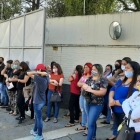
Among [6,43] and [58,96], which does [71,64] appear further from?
[6,43]

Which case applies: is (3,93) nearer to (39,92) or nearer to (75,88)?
(75,88)

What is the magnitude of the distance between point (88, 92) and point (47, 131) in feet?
6.09

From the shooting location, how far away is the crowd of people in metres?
3.73

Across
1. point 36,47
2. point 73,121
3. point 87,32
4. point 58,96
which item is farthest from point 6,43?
point 73,121

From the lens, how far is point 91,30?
765 cm

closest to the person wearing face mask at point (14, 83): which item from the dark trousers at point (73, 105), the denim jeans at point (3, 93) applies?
the denim jeans at point (3, 93)

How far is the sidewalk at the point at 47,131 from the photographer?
532 centimetres

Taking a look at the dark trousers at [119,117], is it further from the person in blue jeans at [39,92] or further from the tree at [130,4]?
the tree at [130,4]

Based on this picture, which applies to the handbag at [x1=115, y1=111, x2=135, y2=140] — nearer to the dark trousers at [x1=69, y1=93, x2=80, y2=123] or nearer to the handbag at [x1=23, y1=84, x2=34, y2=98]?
the dark trousers at [x1=69, y1=93, x2=80, y2=123]

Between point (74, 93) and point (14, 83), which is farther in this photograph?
point (14, 83)

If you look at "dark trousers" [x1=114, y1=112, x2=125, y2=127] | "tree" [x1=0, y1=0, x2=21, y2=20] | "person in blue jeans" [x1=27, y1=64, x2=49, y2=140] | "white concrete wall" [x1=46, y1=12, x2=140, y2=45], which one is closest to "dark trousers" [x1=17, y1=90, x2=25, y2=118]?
"person in blue jeans" [x1=27, y1=64, x2=49, y2=140]

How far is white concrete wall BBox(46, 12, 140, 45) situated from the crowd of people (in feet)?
3.84

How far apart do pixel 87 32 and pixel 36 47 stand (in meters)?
1.79

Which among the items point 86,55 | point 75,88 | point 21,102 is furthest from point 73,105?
point 86,55
